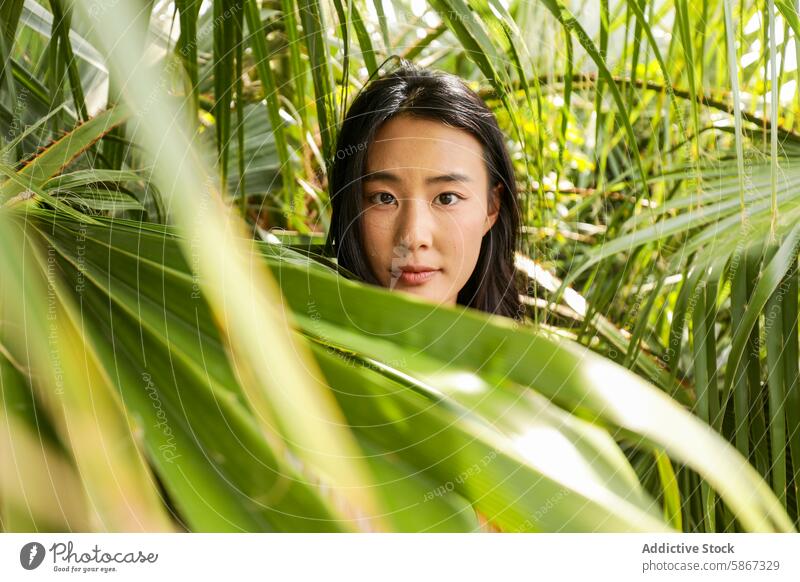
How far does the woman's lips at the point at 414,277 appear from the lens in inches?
19.2

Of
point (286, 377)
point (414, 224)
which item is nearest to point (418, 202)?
point (414, 224)

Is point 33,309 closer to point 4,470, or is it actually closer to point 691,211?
point 4,470

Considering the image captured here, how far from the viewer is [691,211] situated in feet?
1.94

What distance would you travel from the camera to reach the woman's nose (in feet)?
1.56

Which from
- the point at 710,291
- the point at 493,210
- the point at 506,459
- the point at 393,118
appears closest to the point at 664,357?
the point at 710,291

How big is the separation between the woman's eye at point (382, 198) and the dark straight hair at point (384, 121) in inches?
0.4
